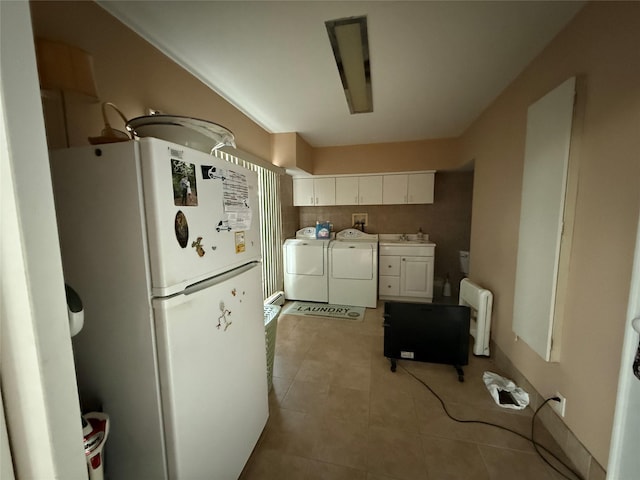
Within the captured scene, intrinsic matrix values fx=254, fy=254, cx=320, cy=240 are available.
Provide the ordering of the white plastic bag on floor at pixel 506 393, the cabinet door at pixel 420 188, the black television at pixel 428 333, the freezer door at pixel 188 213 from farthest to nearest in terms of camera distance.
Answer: the cabinet door at pixel 420 188 < the black television at pixel 428 333 < the white plastic bag on floor at pixel 506 393 < the freezer door at pixel 188 213

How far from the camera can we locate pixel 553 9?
1274mm

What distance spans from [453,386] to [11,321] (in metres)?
2.34

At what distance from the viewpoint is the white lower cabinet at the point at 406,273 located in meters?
3.51

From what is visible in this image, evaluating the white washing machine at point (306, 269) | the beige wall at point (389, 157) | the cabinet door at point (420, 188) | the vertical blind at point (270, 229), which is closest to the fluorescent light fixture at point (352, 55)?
the vertical blind at point (270, 229)

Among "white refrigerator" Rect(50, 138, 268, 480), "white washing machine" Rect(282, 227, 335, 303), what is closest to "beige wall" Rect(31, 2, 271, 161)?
"white refrigerator" Rect(50, 138, 268, 480)

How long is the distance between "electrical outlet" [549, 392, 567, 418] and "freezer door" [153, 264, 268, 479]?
5.46 feet

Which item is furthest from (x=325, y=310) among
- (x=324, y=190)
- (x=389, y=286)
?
(x=324, y=190)

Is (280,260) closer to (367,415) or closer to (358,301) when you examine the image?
(358,301)

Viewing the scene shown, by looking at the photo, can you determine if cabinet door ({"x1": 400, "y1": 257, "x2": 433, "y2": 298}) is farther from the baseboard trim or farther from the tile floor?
the baseboard trim

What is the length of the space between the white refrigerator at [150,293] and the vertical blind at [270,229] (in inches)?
77.3

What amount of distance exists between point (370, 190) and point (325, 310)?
5.99 feet

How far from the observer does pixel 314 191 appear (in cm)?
388

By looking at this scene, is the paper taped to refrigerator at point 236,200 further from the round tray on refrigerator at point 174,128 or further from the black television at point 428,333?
the black television at point 428,333

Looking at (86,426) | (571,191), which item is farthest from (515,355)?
(86,426)
